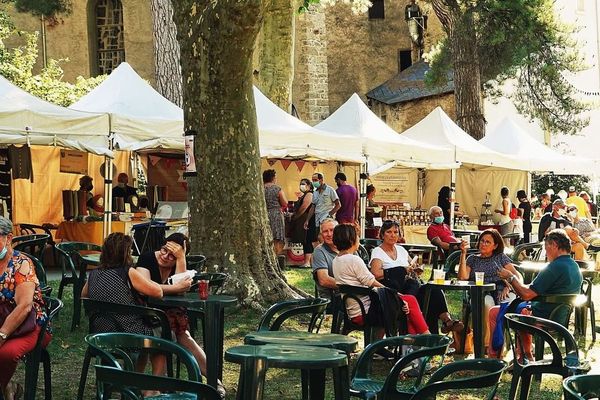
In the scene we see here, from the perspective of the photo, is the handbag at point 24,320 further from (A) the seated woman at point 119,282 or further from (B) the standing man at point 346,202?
(B) the standing man at point 346,202

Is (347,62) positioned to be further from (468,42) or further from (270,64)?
(270,64)

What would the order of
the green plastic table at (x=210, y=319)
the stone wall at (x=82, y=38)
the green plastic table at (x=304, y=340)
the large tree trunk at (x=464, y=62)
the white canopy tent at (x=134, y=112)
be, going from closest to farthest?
the green plastic table at (x=304, y=340), the green plastic table at (x=210, y=319), the white canopy tent at (x=134, y=112), the large tree trunk at (x=464, y=62), the stone wall at (x=82, y=38)

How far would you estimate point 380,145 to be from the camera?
19391 millimetres

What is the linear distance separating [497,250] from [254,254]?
321 centimetres

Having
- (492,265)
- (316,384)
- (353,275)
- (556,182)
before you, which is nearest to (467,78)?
(556,182)

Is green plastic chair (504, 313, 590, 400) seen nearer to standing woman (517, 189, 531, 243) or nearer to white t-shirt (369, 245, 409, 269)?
white t-shirt (369, 245, 409, 269)

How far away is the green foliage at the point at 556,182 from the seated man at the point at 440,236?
21.3 metres

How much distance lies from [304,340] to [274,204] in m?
11.5

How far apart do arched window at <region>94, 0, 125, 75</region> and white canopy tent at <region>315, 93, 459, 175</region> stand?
61.9ft

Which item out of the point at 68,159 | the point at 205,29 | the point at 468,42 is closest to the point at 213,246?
the point at 205,29

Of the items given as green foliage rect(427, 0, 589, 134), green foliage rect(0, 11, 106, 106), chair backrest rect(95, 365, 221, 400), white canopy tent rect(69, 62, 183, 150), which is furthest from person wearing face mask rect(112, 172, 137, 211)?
chair backrest rect(95, 365, 221, 400)

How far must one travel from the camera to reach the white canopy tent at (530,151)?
25922mm

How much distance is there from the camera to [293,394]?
8180 mm

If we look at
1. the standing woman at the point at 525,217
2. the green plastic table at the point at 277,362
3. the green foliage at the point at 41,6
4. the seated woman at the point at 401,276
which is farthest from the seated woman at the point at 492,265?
the green foliage at the point at 41,6
